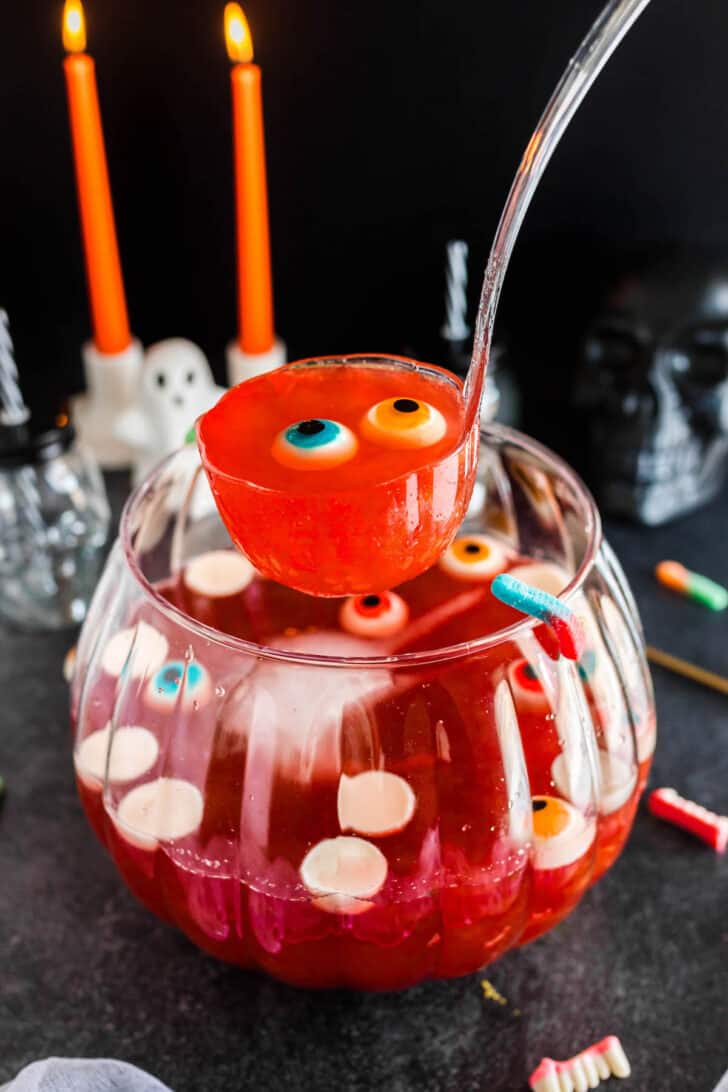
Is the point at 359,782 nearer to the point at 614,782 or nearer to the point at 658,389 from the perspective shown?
the point at 614,782

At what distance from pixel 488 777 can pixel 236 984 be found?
7.4 inches

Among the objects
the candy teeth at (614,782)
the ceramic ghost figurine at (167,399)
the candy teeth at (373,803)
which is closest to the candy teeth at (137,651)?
the candy teeth at (373,803)

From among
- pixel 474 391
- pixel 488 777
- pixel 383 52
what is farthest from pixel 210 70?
pixel 488 777

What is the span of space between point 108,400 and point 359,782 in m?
0.56

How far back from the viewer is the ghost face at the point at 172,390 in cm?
87

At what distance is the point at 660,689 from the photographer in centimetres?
76

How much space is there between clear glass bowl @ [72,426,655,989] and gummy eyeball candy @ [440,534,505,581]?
0.28 feet

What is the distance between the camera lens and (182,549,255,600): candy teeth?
65 cm

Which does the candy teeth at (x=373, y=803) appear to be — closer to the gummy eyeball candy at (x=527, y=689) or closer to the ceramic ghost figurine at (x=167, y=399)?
the gummy eyeball candy at (x=527, y=689)

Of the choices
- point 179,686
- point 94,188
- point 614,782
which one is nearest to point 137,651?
point 179,686

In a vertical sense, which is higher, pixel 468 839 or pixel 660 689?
pixel 468 839

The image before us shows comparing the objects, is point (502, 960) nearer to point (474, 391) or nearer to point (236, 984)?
point (236, 984)

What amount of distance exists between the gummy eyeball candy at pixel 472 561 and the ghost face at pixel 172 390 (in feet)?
1.02

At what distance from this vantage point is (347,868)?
49 cm
